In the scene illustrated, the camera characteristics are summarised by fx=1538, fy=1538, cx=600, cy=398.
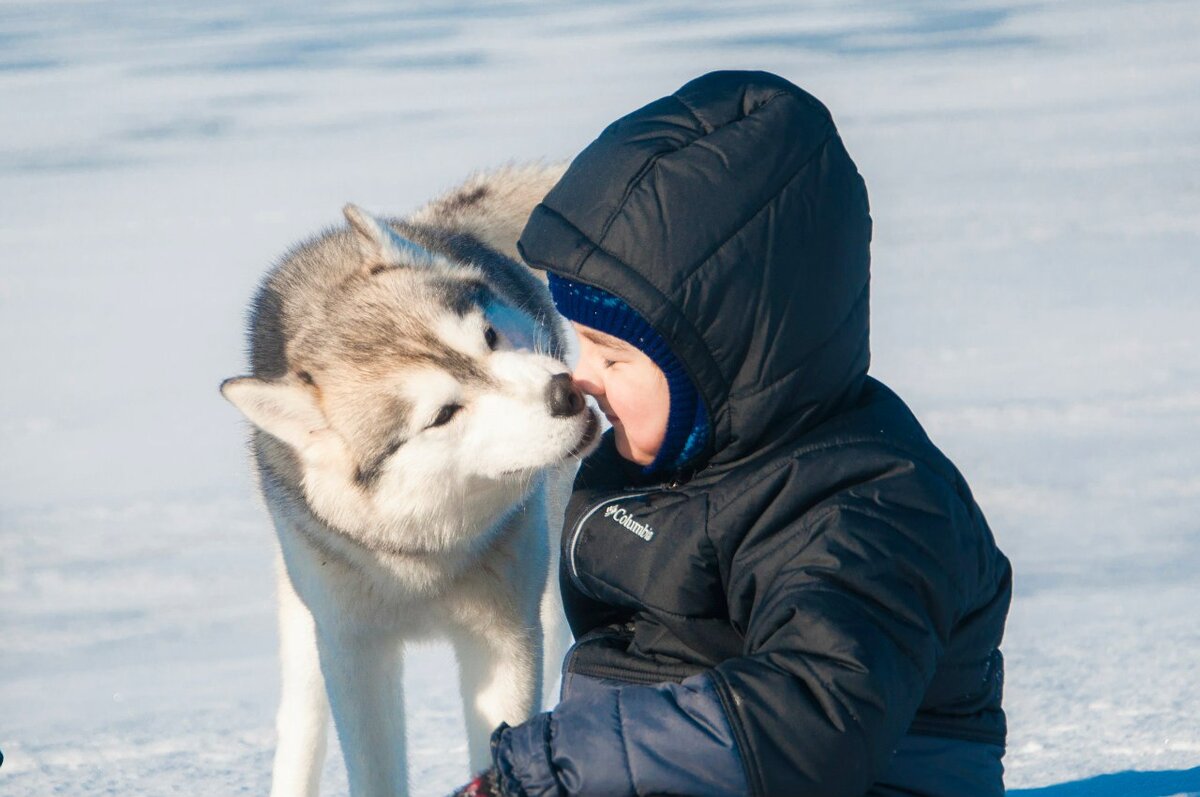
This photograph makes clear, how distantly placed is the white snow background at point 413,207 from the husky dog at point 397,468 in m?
0.35

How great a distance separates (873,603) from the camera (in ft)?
5.90

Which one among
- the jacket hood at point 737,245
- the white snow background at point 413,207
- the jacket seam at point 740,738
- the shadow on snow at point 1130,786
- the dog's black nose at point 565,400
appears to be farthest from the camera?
the white snow background at point 413,207

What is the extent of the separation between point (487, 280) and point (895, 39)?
8122 mm

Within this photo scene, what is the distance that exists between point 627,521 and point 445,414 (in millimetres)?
531

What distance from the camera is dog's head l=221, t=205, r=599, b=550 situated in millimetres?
2477

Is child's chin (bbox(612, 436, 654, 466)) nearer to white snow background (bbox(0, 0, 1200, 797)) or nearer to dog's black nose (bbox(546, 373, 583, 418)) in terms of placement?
dog's black nose (bbox(546, 373, 583, 418))

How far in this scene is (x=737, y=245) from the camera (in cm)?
189

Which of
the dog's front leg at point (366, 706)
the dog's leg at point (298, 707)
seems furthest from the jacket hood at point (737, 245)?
the dog's leg at point (298, 707)

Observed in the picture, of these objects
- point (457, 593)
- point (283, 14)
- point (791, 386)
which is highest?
point (791, 386)

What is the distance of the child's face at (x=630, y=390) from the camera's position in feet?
6.79

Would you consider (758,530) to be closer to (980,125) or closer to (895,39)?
(980,125)

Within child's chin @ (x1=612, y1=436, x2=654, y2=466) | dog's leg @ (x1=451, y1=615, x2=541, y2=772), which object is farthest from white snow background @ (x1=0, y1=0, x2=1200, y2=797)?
child's chin @ (x1=612, y1=436, x2=654, y2=466)

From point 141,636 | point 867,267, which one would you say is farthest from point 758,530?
point 141,636

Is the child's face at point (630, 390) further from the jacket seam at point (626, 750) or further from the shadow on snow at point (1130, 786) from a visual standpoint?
the shadow on snow at point (1130, 786)
